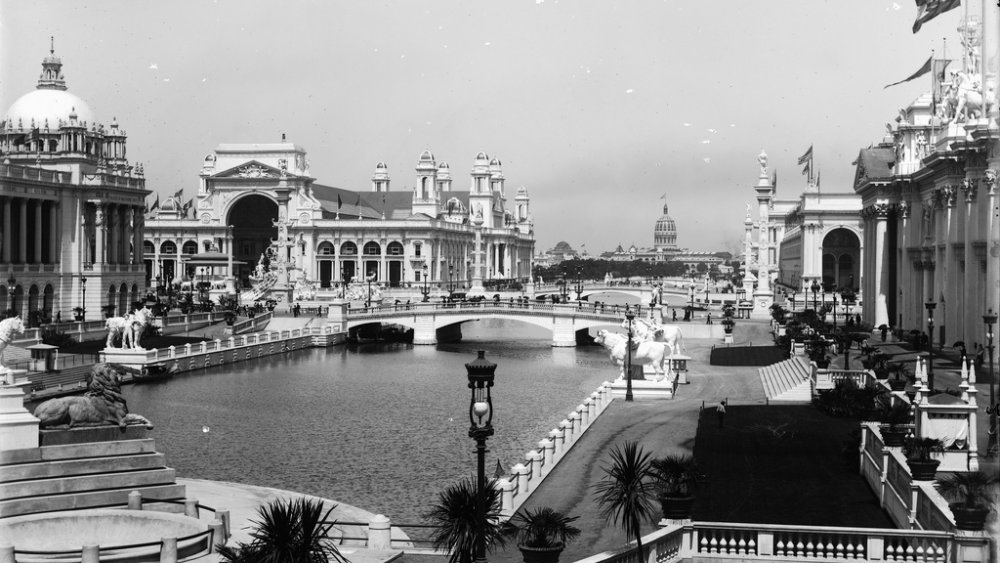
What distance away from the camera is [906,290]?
253 ft

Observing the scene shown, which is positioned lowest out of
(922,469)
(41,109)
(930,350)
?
(922,469)

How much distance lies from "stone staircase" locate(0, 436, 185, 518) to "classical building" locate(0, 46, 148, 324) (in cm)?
6927

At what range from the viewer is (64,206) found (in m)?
107

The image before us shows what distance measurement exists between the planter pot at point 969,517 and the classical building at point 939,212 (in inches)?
680

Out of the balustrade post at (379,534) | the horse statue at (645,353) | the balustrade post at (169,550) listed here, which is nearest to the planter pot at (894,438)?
the balustrade post at (379,534)

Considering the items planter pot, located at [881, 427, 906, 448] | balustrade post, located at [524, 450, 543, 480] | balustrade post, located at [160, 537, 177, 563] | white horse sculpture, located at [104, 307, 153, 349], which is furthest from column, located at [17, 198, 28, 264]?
planter pot, located at [881, 427, 906, 448]

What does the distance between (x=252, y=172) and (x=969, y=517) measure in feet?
540

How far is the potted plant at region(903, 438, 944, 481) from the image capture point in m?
26.2

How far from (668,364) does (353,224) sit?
384 ft

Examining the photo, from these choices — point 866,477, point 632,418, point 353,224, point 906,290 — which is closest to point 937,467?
point 866,477

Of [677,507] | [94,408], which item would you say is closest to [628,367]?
[94,408]

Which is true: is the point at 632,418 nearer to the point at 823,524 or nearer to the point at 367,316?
the point at 823,524

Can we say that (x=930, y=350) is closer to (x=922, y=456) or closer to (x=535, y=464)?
(x=535, y=464)

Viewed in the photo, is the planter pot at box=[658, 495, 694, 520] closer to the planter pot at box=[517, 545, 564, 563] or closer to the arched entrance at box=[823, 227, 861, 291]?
the planter pot at box=[517, 545, 564, 563]
